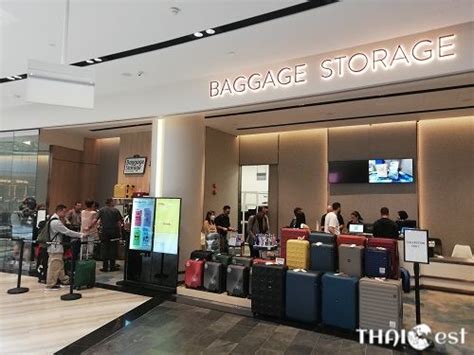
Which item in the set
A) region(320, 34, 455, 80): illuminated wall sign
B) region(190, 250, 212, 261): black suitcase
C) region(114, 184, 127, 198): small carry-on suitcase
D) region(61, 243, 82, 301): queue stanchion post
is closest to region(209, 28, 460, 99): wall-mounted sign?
region(320, 34, 455, 80): illuminated wall sign

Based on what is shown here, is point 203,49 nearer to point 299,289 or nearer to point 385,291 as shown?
point 299,289

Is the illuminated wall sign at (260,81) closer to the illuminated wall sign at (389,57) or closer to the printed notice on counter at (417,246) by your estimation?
the illuminated wall sign at (389,57)

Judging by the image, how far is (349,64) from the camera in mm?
4734

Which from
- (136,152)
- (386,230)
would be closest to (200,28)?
(386,230)

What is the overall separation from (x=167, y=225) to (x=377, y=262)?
366 cm

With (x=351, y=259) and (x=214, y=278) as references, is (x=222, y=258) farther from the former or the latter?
(x=351, y=259)

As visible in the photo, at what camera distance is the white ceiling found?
3875 mm

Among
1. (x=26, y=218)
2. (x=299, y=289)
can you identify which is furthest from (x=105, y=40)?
(x=26, y=218)

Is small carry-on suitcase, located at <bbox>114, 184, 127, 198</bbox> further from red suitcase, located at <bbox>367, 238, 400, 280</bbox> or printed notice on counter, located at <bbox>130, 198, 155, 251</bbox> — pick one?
red suitcase, located at <bbox>367, 238, 400, 280</bbox>

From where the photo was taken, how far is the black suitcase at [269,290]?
487cm

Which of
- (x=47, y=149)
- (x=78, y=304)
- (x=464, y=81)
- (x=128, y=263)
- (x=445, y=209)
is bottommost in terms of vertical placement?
(x=78, y=304)

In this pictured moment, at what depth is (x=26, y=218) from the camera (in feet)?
27.1

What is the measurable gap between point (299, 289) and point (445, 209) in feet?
18.2

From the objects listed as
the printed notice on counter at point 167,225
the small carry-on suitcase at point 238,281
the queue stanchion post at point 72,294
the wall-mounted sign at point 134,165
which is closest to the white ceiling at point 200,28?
the printed notice on counter at point 167,225
